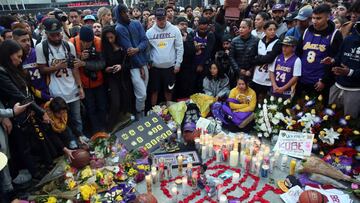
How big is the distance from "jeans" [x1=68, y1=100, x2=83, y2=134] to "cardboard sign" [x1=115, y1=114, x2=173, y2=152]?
2.51 ft

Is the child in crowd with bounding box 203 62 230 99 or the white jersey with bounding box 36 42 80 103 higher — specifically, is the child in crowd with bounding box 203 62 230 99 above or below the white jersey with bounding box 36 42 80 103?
below

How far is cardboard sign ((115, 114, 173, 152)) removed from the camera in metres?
4.58

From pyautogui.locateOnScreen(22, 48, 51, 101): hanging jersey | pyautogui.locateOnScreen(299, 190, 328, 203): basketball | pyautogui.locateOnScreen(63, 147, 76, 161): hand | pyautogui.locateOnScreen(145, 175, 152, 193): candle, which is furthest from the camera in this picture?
pyautogui.locateOnScreen(22, 48, 51, 101): hanging jersey

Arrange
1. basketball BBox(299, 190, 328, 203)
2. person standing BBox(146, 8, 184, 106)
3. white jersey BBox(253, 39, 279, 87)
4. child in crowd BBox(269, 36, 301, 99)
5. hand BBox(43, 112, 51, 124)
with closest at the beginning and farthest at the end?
basketball BBox(299, 190, 328, 203)
hand BBox(43, 112, 51, 124)
child in crowd BBox(269, 36, 301, 99)
white jersey BBox(253, 39, 279, 87)
person standing BBox(146, 8, 184, 106)

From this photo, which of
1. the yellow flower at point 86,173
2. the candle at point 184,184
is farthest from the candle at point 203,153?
the yellow flower at point 86,173

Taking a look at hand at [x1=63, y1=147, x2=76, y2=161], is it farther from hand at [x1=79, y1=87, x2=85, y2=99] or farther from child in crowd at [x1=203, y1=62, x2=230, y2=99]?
child in crowd at [x1=203, y1=62, x2=230, y2=99]

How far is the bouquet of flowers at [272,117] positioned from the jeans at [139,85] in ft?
7.05

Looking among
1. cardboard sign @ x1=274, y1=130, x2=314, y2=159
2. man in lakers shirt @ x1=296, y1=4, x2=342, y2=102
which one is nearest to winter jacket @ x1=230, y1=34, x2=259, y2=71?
man in lakers shirt @ x1=296, y1=4, x2=342, y2=102

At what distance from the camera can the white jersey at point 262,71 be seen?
5.10 meters

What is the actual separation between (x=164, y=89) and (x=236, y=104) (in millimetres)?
1481

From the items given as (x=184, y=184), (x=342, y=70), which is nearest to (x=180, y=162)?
(x=184, y=184)

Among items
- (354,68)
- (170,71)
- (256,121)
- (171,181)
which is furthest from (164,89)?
(354,68)

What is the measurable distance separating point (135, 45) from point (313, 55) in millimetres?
2954

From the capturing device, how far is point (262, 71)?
17.2 ft
